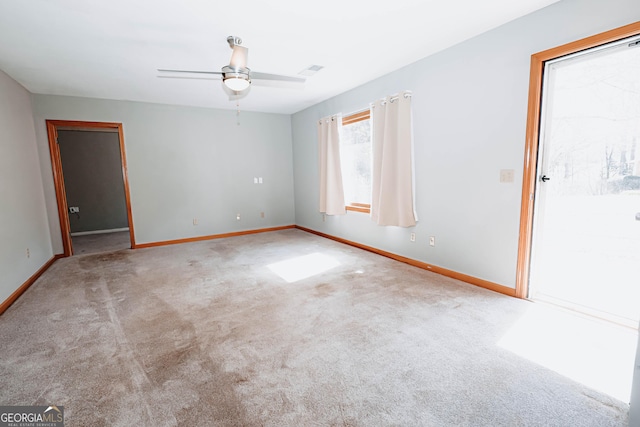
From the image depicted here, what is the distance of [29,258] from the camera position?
348 centimetres

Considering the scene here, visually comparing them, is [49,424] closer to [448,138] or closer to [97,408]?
[97,408]

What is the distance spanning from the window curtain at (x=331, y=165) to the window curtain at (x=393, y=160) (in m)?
0.89

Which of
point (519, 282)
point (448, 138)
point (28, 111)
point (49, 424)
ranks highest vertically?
point (28, 111)

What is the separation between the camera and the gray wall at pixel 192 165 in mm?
4578

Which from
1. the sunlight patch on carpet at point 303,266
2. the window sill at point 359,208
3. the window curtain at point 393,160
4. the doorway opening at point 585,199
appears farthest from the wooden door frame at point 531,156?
the window sill at point 359,208

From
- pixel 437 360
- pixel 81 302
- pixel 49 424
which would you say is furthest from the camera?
pixel 81 302

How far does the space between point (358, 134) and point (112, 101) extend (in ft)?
12.9

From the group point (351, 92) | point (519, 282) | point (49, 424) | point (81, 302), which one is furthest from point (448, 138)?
point (81, 302)

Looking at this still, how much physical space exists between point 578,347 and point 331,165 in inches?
147

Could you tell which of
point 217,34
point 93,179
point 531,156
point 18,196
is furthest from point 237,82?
point 93,179

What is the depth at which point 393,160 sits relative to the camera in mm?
3740

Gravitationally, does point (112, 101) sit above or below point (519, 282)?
above

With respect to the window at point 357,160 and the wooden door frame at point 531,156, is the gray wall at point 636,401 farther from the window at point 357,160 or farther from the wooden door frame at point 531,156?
the window at point 357,160

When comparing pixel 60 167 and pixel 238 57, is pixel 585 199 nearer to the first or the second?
pixel 238 57
